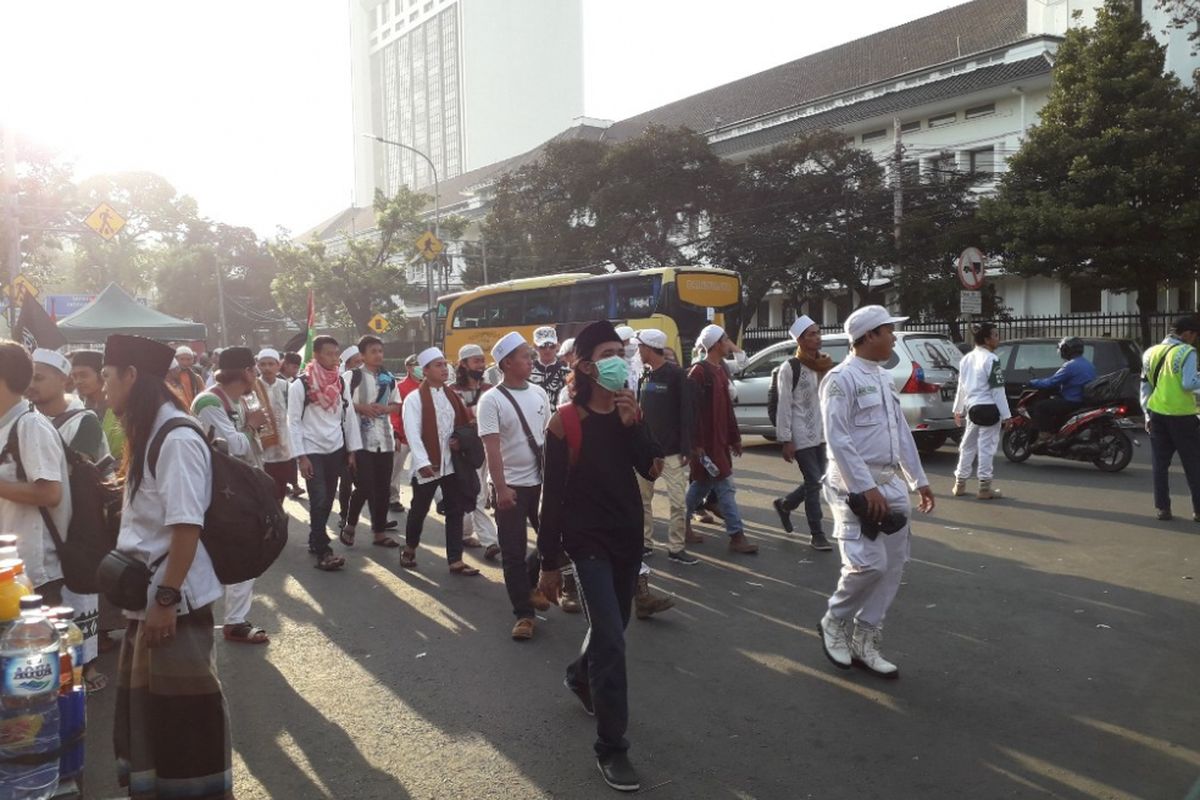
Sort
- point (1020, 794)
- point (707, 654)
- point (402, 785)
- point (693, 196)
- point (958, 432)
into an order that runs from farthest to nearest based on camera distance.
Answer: point (693, 196) < point (958, 432) < point (707, 654) < point (402, 785) < point (1020, 794)

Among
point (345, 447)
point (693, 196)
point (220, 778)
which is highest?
point (693, 196)

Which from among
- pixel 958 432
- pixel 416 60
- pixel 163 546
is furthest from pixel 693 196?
pixel 416 60

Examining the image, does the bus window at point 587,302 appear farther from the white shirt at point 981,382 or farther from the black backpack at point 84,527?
the black backpack at point 84,527

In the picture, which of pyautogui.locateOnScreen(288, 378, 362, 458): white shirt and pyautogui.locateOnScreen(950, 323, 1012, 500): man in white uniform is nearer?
pyautogui.locateOnScreen(288, 378, 362, 458): white shirt

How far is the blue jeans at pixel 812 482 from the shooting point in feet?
25.0

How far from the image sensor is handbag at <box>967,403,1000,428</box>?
9789mm

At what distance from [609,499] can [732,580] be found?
3.20m

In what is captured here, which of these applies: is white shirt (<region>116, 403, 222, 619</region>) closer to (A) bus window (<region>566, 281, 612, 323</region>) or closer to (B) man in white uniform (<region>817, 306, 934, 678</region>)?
(B) man in white uniform (<region>817, 306, 934, 678</region>)

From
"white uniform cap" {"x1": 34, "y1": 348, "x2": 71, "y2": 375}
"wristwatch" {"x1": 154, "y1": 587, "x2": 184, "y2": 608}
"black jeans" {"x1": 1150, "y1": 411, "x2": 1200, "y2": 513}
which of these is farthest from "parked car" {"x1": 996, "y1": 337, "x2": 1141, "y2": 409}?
"wristwatch" {"x1": 154, "y1": 587, "x2": 184, "y2": 608}

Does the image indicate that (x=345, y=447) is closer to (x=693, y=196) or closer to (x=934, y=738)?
(x=934, y=738)

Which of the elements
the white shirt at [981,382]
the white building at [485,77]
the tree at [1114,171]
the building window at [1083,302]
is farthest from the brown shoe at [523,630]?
the white building at [485,77]

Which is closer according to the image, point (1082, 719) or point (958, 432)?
point (1082, 719)

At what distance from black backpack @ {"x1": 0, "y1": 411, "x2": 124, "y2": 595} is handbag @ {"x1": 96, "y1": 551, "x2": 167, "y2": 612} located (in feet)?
2.82

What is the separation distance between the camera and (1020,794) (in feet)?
11.4
